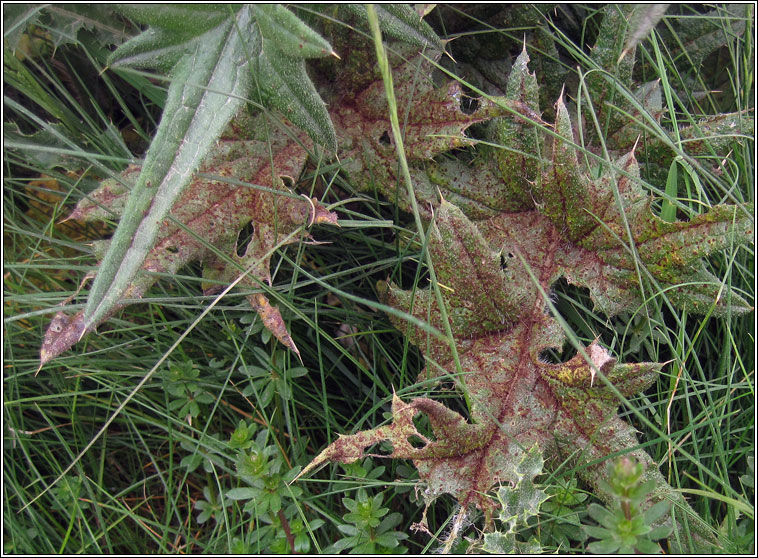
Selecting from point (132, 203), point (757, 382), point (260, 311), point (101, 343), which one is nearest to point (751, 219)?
point (757, 382)

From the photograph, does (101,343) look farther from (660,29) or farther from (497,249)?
(660,29)

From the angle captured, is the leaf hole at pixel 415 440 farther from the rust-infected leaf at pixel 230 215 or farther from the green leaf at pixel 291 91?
the green leaf at pixel 291 91

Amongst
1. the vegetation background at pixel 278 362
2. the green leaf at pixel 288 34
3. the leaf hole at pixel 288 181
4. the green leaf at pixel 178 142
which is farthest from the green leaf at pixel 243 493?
the green leaf at pixel 288 34

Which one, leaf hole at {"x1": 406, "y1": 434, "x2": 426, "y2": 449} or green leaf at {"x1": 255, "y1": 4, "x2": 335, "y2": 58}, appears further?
leaf hole at {"x1": 406, "y1": 434, "x2": 426, "y2": 449}

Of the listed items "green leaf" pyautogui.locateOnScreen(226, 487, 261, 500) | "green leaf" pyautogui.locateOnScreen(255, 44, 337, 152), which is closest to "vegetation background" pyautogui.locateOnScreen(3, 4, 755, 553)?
"green leaf" pyautogui.locateOnScreen(226, 487, 261, 500)

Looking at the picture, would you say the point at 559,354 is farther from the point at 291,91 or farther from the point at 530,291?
the point at 291,91

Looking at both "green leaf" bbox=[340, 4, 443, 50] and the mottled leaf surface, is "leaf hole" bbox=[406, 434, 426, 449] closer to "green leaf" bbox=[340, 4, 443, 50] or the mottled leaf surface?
the mottled leaf surface

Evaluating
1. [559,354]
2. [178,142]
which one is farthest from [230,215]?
[559,354]

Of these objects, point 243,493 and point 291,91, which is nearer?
point 291,91
